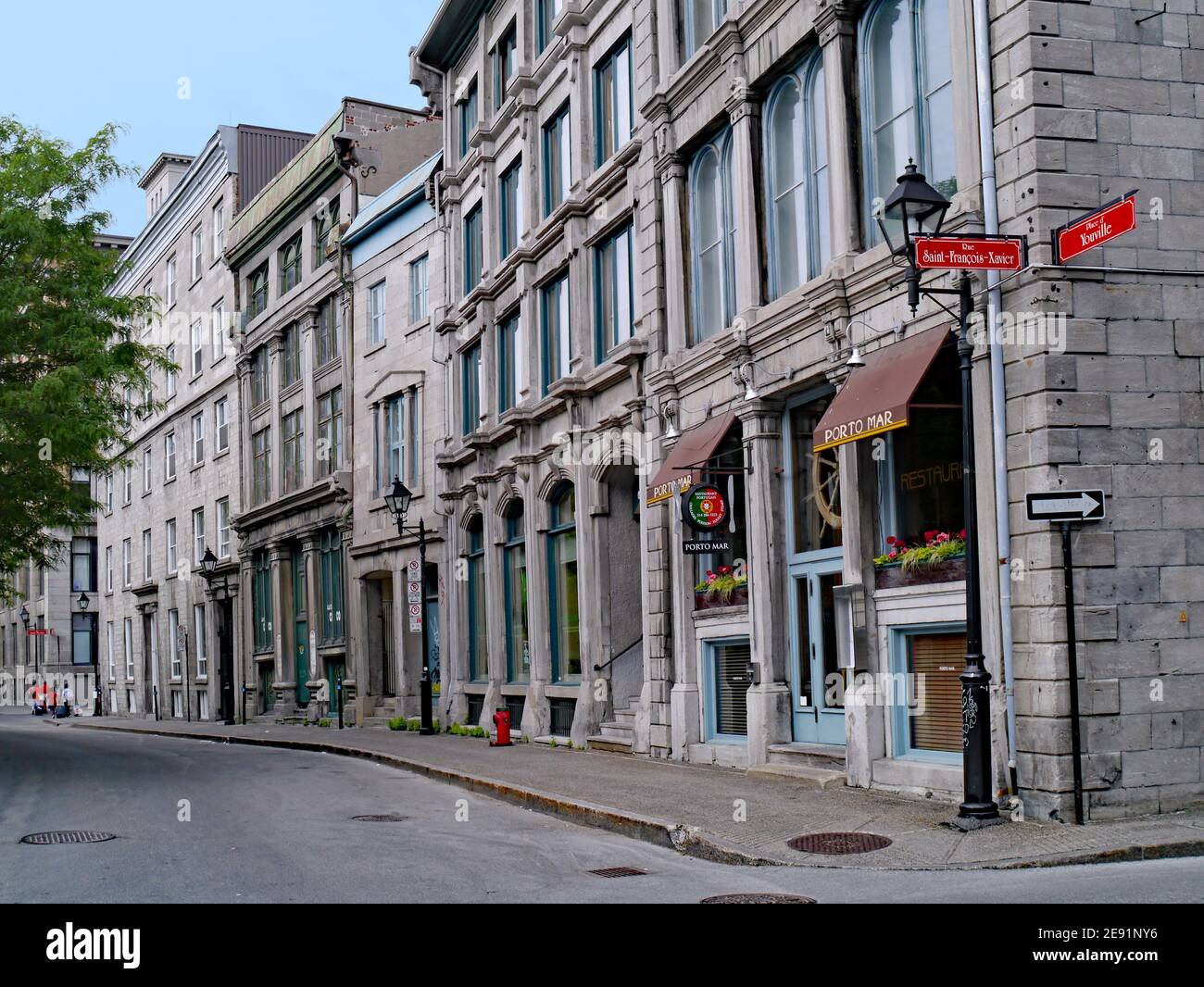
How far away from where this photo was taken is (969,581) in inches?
437

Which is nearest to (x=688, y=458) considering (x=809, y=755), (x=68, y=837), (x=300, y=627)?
(x=809, y=755)

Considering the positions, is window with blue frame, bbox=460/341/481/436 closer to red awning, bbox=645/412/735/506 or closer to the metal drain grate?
red awning, bbox=645/412/735/506

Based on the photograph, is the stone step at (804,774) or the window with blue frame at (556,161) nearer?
the stone step at (804,774)

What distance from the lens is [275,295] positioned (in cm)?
4059

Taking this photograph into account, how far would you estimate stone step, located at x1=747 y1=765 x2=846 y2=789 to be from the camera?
1457 centimetres

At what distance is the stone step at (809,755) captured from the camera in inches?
591

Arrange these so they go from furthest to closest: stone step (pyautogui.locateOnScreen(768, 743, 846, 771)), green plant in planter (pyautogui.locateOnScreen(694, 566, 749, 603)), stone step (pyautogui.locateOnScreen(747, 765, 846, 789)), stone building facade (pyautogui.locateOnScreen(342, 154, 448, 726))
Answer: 1. stone building facade (pyautogui.locateOnScreen(342, 154, 448, 726))
2. green plant in planter (pyautogui.locateOnScreen(694, 566, 749, 603))
3. stone step (pyautogui.locateOnScreen(768, 743, 846, 771))
4. stone step (pyautogui.locateOnScreen(747, 765, 846, 789))

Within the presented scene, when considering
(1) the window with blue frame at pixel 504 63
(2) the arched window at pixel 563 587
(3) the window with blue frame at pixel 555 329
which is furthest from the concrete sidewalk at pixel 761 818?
(1) the window with blue frame at pixel 504 63

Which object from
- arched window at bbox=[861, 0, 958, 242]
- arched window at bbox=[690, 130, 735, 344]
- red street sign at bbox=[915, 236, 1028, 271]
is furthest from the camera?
arched window at bbox=[690, 130, 735, 344]

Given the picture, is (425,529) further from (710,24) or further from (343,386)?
(710,24)

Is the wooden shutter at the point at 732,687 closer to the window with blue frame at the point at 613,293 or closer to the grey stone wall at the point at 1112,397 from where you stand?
the window with blue frame at the point at 613,293

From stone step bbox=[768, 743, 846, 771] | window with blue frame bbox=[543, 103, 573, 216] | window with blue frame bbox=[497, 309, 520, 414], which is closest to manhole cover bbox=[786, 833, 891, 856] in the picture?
stone step bbox=[768, 743, 846, 771]

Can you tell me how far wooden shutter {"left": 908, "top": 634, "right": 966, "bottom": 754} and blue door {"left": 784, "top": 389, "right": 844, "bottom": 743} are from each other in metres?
1.66
